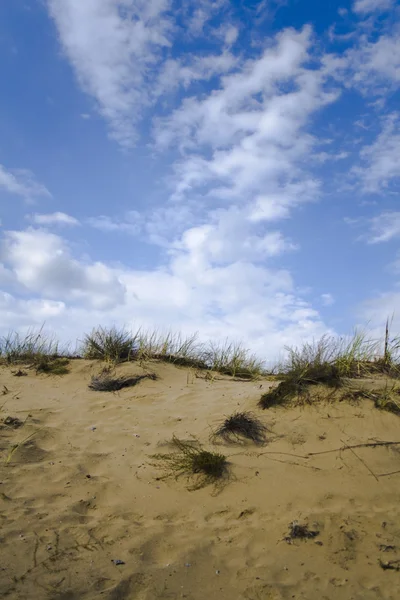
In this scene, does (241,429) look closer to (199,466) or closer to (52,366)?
(199,466)

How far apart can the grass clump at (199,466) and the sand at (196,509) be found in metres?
0.12

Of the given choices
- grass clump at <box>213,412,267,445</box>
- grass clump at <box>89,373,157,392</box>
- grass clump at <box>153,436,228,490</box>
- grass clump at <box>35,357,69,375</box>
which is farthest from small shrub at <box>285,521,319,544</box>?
grass clump at <box>35,357,69,375</box>

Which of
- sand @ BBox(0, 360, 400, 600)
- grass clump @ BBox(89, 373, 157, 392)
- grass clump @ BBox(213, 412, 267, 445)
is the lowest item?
sand @ BBox(0, 360, 400, 600)

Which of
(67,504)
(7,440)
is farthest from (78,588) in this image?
(7,440)

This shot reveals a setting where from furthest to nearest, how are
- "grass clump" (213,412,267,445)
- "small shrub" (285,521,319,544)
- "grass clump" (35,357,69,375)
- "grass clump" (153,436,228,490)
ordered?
"grass clump" (35,357,69,375) < "grass clump" (213,412,267,445) < "grass clump" (153,436,228,490) < "small shrub" (285,521,319,544)

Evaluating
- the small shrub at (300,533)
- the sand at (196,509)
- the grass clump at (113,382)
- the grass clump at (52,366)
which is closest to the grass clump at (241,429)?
the sand at (196,509)

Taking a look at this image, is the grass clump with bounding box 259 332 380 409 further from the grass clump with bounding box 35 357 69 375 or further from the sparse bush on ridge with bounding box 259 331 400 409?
the grass clump with bounding box 35 357 69 375

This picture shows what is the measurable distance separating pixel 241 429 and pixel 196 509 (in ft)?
5.09

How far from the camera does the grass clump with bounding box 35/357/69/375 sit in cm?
954

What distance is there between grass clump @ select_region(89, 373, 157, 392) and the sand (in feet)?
4.07

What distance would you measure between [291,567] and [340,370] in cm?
356

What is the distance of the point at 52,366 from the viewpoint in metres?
9.86

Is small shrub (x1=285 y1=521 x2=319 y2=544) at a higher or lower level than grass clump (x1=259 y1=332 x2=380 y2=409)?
lower

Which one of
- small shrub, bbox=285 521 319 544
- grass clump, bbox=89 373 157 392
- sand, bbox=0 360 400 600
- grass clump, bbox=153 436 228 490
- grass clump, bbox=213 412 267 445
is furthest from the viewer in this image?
grass clump, bbox=89 373 157 392
